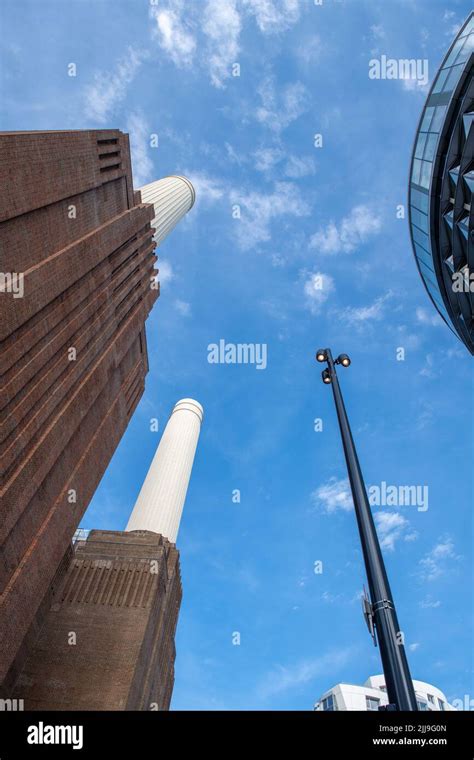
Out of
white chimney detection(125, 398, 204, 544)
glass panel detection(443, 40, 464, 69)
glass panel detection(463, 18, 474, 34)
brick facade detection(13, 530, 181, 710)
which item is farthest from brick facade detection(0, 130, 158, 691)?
white chimney detection(125, 398, 204, 544)

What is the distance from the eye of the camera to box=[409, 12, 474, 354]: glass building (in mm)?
21312

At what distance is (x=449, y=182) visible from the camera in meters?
23.5

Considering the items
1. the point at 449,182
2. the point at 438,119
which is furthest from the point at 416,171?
the point at 438,119

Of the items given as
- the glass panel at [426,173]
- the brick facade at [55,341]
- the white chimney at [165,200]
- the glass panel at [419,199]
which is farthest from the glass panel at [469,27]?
the white chimney at [165,200]

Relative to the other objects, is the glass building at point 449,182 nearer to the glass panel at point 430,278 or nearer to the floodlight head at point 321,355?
the glass panel at point 430,278

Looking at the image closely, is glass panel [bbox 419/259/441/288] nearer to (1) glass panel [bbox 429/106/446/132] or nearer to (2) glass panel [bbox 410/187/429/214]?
(2) glass panel [bbox 410/187/429/214]

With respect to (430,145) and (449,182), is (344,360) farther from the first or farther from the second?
(430,145)

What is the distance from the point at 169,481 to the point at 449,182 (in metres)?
36.0

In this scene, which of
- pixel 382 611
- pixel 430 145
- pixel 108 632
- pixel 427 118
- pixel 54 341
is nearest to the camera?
pixel 382 611

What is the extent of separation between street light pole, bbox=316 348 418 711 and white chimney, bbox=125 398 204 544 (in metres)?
32.5

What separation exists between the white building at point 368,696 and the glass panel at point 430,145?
217 feet

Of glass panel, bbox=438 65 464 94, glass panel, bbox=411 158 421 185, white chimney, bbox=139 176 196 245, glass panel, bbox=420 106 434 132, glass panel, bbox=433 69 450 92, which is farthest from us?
white chimney, bbox=139 176 196 245

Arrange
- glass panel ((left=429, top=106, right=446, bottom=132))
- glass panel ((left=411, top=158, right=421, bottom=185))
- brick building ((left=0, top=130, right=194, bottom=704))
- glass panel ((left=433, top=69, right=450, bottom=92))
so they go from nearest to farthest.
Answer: brick building ((left=0, top=130, right=194, bottom=704))
glass panel ((left=429, top=106, right=446, bottom=132))
glass panel ((left=433, top=69, right=450, bottom=92))
glass panel ((left=411, top=158, right=421, bottom=185))
